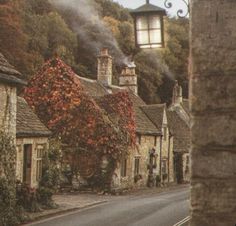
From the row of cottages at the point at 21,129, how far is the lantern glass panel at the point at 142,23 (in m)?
11.8

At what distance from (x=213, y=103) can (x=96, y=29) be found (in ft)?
210

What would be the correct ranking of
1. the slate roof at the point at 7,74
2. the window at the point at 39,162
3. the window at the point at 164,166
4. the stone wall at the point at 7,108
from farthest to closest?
the window at the point at 164,166 → the window at the point at 39,162 → the stone wall at the point at 7,108 → the slate roof at the point at 7,74

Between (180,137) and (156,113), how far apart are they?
6.05 m

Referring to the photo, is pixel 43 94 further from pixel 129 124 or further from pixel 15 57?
pixel 15 57

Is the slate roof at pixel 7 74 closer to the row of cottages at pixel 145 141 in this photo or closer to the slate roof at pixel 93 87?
the row of cottages at pixel 145 141

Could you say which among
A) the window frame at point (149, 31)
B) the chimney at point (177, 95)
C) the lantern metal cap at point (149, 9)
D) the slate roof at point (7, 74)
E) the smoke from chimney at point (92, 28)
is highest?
the smoke from chimney at point (92, 28)

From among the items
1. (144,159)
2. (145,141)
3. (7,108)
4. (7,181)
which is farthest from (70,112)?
(7,181)

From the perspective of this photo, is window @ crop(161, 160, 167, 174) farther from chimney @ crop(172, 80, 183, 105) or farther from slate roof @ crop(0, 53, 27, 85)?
slate roof @ crop(0, 53, 27, 85)

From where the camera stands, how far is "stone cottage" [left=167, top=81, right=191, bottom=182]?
45000 millimetres

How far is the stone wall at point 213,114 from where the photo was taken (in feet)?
12.3

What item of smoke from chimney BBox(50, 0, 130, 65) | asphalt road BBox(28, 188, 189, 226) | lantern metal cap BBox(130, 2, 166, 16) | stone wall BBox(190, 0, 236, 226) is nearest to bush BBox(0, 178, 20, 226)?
asphalt road BBox(28, 188, 189, 226)

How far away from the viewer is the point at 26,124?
2242 cm

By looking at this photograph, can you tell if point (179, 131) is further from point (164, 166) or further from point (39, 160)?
point (39, 160)

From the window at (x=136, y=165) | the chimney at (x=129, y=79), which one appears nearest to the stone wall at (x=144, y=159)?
the window at (x=136, y=165)
